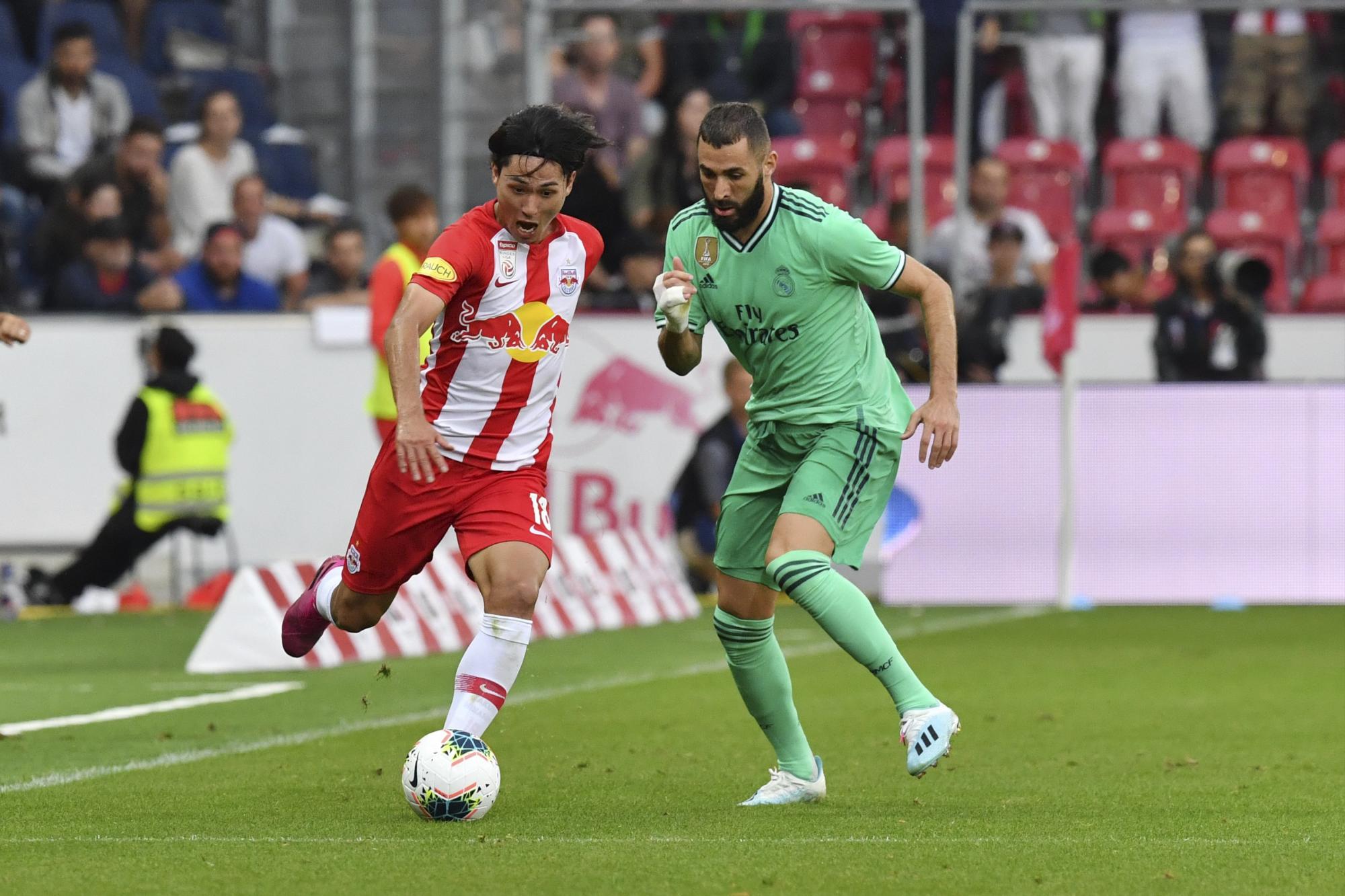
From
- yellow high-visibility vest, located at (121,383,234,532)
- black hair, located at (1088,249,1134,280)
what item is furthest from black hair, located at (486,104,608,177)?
black hair, located at (1088,249,1134,280)

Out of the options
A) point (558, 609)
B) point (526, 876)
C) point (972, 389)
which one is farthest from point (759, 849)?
point (972, 389)

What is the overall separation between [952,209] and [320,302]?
5351 millimetres

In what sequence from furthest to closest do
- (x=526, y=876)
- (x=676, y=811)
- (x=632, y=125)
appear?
1. (x=632, y=125)
2. (x=676, y=811)
3. (x=526, y=876)

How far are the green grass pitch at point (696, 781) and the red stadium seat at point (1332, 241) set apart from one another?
292 inches

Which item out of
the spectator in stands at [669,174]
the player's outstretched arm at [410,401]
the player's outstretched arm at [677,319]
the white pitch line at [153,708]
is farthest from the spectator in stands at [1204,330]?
the player's outstretched arm at [410,401]

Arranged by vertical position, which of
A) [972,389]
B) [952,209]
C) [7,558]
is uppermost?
[952,209]

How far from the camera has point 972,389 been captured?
53.3ft

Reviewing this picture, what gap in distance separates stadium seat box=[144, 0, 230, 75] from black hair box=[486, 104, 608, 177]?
50.3 feet

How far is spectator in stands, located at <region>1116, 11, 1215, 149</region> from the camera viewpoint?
65.6 feet

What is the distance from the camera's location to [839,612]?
255 inches

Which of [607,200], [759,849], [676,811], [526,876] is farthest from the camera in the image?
A: [607,200]

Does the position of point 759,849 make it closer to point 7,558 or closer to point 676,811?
point 676,811

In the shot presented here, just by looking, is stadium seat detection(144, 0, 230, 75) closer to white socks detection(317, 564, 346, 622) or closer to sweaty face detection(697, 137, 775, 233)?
white socks detection(317, 564, 346, 622)

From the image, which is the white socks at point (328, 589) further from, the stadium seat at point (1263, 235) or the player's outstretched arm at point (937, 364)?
the stadium seat at point (1263, 235)
